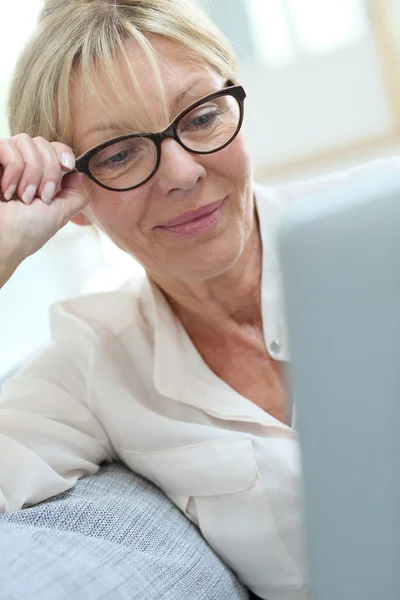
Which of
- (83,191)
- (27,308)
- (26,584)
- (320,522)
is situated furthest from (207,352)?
(320,522)

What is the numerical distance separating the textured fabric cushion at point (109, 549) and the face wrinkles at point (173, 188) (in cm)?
39

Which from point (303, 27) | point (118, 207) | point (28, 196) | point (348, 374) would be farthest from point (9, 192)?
point (303, 27)

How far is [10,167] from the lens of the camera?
1.23 m

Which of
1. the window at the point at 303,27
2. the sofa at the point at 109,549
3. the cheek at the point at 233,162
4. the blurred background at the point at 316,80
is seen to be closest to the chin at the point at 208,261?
the cheek at the point at 233,162

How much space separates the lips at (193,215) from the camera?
1321 millimetres

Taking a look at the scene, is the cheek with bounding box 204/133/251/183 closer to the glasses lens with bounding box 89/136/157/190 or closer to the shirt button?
the glasses lens with bounding box 89/136/157/190

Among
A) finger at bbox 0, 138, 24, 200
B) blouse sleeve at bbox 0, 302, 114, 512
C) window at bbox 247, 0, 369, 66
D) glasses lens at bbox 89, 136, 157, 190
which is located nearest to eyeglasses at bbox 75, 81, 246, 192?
glasses lens at bbox 89, 136, 157, 190

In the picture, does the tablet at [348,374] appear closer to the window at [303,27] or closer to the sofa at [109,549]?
the sofa at [109,549]

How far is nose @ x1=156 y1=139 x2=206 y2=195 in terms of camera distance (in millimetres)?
1276

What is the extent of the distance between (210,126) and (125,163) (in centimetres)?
15

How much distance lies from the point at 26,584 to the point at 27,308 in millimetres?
1424

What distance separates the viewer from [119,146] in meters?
1.30

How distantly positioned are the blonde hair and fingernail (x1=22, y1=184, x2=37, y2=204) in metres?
0.14

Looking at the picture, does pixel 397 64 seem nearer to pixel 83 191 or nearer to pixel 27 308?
pixel 27 308
